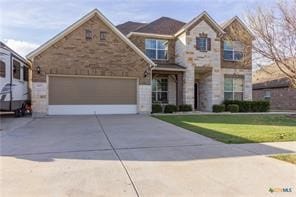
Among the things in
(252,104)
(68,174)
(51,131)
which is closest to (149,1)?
(51,131)

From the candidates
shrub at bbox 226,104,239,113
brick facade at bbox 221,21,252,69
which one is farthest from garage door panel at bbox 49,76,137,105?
shrub at bbox 226,104,239,113

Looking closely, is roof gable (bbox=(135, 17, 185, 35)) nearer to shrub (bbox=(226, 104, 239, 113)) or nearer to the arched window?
shrub (bbox=(226, 104, 239, 113))

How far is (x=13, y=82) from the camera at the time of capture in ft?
56.1

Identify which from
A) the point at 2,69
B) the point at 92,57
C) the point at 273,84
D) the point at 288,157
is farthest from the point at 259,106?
the point at 2,69

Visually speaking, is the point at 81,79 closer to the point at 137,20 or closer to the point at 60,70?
the point at 60,70

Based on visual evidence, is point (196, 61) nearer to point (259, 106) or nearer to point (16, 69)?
point (259, 106)

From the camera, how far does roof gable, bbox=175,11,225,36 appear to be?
24266 mm

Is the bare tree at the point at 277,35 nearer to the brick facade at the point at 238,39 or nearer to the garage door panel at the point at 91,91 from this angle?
the brick facade at the point at 238,39

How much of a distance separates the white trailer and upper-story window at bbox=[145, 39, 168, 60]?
903cm

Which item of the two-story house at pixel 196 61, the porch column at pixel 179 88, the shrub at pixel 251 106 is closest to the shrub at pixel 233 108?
the shrub at pixel 251 106

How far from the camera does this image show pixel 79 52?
19.9m

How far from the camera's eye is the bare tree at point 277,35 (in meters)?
17.5

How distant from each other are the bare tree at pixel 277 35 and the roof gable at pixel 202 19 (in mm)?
5246

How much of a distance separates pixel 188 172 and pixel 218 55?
65.5 ft
